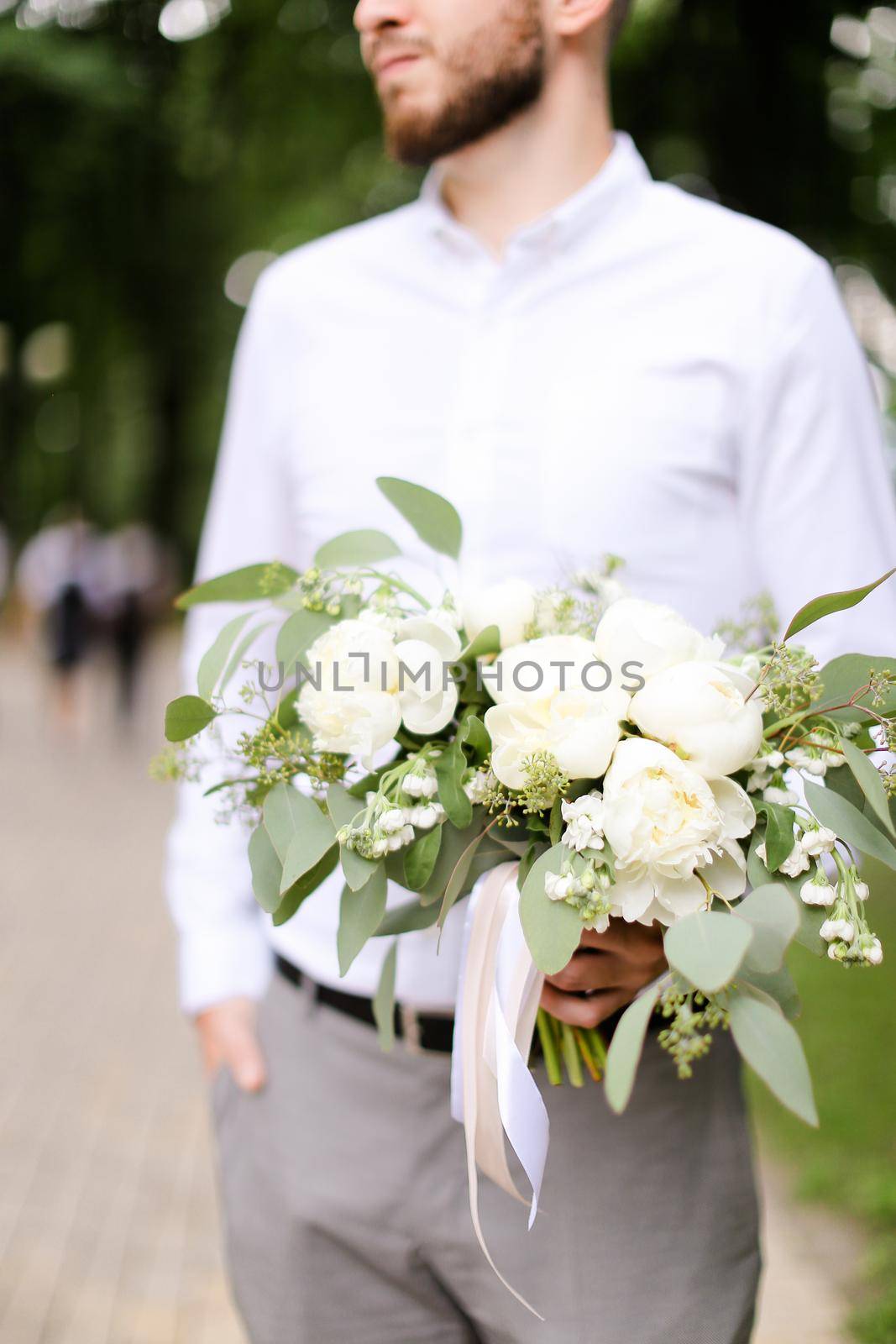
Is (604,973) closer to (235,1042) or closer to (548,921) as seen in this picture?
(548,921)

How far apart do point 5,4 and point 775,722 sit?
5.03m

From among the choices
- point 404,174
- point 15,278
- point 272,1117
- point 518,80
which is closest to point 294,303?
point 518,80

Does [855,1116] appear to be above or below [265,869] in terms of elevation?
below

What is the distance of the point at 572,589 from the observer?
157cm

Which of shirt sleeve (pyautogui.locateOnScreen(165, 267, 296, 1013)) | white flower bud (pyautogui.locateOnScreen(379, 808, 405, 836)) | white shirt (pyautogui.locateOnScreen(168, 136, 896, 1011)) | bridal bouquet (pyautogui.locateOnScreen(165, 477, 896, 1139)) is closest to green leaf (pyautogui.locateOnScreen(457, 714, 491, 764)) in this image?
bridal bouquet (pyautogui.locateOnScreen(165, 477, 896, 1139))

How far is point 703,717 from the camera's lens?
116 centimetres

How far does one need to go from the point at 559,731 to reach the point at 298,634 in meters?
0.33

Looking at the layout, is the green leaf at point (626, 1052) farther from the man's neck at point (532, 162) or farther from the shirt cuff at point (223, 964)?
the man's neck at point (532, 162)

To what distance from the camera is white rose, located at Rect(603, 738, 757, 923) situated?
1131 mm

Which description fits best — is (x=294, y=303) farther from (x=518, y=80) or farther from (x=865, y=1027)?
(x=865, y=1027)

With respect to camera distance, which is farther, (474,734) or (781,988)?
(474,734)

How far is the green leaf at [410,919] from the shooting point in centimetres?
139

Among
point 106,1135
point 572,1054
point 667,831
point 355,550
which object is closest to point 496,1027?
point 572,1054

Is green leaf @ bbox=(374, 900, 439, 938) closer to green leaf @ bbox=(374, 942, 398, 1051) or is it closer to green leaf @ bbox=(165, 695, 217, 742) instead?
green leaf @ bbox=(374, 942, 398, 1051)
